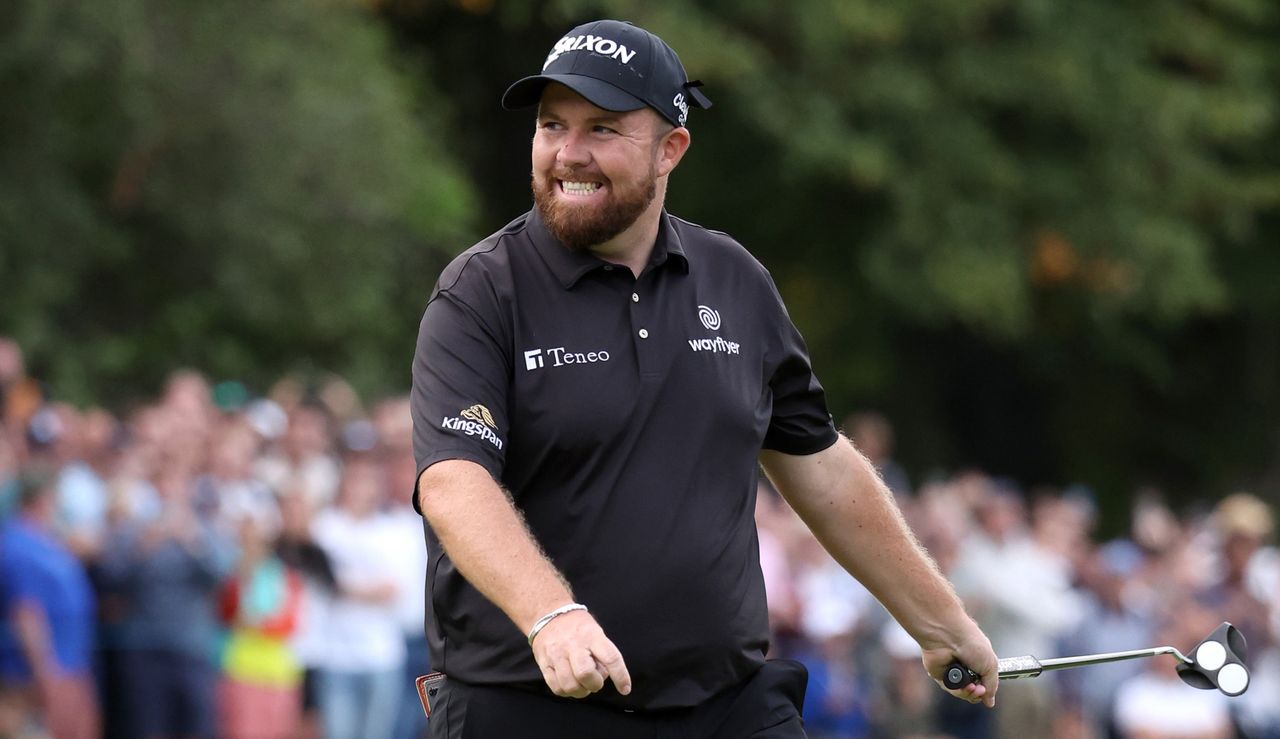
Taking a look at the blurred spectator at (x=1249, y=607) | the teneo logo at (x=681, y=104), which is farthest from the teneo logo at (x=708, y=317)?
the blurred spectator at (x=1249, y=607)

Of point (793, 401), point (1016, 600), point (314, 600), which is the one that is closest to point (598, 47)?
point (793, 401)

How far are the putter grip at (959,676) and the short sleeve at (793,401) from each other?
26.2 inches

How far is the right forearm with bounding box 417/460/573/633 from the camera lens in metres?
4.30

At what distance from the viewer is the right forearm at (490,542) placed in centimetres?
430

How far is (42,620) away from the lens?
33.7ft

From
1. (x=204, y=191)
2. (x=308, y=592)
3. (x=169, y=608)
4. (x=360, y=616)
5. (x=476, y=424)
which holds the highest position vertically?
(x=204, y=191)

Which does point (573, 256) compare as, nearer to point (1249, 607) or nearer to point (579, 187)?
point (579, 187)

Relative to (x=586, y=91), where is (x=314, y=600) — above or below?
below

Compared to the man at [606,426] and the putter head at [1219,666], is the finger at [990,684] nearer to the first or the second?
the putter head at [1219,666]

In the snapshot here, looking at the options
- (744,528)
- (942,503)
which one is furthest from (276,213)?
(744,528)

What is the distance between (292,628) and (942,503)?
5.65 meters

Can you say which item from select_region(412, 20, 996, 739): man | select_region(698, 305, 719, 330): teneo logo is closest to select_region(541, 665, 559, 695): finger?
select_region(412, 20, 996, 739): man

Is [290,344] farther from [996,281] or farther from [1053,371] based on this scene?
[1053,371]

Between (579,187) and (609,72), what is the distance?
280 mm
